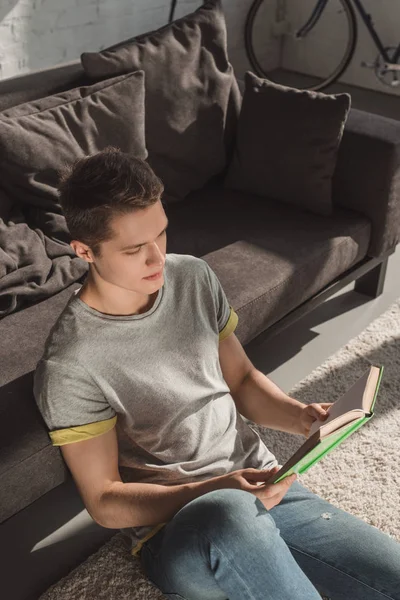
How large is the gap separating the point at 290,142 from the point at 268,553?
1562mm

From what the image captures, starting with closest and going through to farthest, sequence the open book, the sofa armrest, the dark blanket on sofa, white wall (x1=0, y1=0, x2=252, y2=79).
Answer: the open book → the dark blanket on sofa → the sofa armrest → white wall (x1=0, y1=0, x2=252, y2=79)

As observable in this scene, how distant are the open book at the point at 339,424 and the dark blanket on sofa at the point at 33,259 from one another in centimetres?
93

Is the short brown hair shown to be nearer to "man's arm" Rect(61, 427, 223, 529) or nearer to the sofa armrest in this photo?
"man's arm" Rect(61, 427, 223, 529)

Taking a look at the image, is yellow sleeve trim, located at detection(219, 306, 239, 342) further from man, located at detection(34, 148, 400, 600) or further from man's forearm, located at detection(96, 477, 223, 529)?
man's forearm, located at detection(96, 477, 223, 529)

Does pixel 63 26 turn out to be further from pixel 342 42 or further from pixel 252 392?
pixel 252 392

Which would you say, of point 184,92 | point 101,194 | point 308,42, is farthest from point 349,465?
point 308,42

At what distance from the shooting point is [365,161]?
8.20ft

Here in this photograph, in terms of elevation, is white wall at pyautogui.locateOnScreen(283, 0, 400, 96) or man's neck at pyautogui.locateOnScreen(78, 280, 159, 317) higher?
man's neck at pyautogui.locateOnScreen(78, 280, 159, 317)

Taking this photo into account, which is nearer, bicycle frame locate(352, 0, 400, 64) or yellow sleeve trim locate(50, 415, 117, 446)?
yellow sleeve trim locate(50, 415, 117, 446)

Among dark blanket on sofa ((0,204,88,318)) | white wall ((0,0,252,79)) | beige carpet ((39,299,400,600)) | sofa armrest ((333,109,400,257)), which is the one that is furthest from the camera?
white wall ((0,0,252,79))

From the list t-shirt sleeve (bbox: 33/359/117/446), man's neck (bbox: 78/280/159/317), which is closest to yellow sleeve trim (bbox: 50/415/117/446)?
t-shirt sleeve (bbox: 33/359/117/446)

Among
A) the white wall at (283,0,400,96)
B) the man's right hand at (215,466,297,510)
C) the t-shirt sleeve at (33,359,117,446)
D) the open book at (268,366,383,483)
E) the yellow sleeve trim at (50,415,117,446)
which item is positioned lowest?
the white wall at (283,0,400,96)

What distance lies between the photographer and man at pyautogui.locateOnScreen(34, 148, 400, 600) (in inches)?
51.0

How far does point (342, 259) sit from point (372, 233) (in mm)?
200
